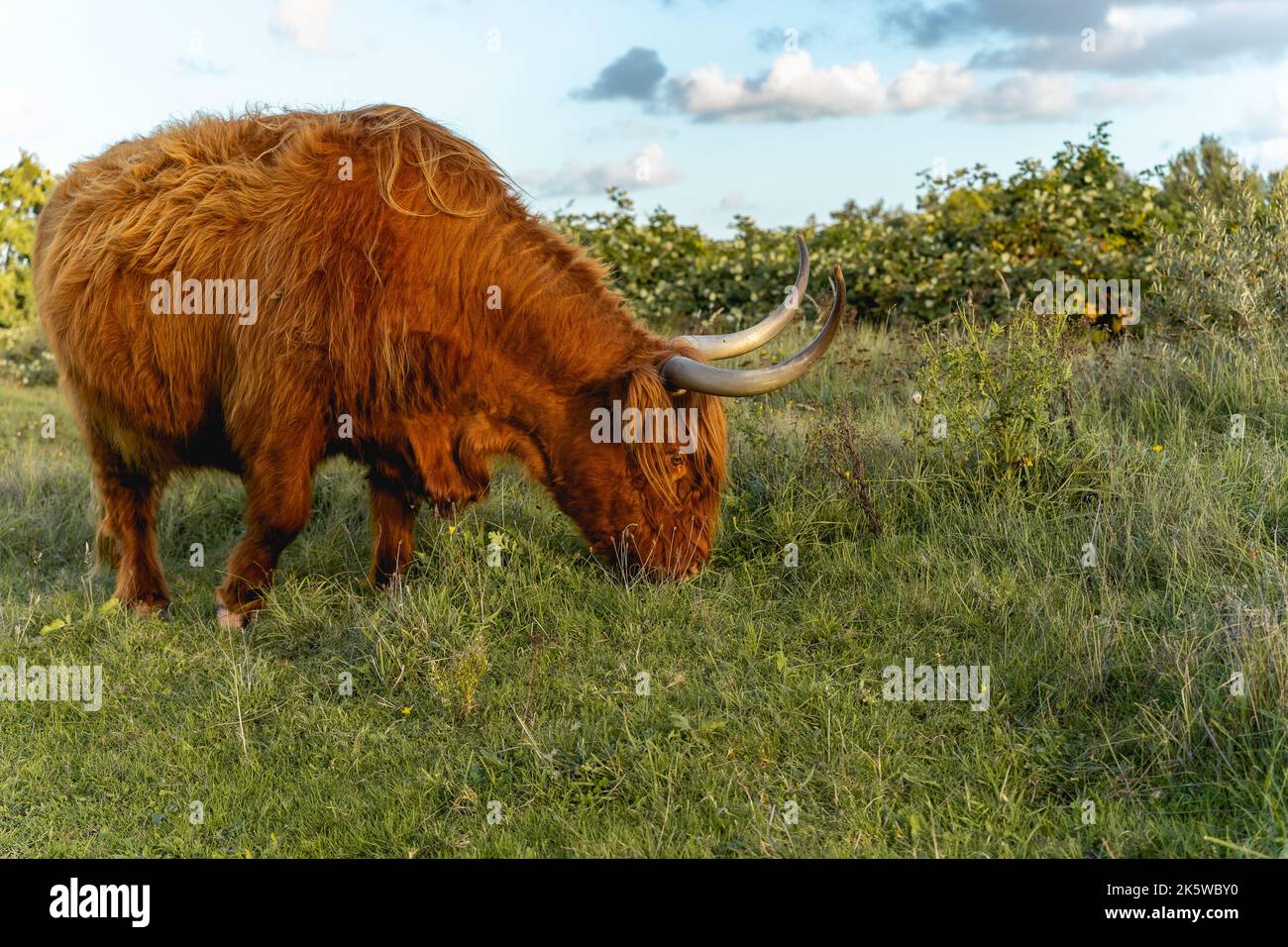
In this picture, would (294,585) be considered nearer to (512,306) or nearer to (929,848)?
(512,306)

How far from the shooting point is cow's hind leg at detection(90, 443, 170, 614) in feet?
18.9

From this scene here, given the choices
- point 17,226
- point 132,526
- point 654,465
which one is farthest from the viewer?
point 17,226

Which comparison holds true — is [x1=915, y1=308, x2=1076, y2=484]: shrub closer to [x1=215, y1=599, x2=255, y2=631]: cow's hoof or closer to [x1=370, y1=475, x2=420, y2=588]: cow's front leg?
[x1=370, y1=475, x2=420, y2=588]: cow's front leg

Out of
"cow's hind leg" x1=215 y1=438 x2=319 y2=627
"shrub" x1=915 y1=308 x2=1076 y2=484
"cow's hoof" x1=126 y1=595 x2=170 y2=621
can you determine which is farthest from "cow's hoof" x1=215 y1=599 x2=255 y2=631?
"shrub" x1=915 y1=308 x2=1076 y2=484

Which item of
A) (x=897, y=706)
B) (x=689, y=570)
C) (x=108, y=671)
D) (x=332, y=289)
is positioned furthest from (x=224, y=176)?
(x=897, y=706)

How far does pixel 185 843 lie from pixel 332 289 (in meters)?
2.33

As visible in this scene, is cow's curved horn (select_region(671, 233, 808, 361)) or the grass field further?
cow's curved horn (select_region(671, 233, 808, 361))

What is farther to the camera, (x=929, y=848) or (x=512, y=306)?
(x=512, y=306)

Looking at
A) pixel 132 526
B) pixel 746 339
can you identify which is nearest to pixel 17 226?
pixel 132 526

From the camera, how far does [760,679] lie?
418 centimetres

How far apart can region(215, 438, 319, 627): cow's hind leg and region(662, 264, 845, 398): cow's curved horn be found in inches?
65.0

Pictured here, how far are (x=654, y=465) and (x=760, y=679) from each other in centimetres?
116

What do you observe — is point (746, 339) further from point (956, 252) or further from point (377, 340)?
point (956, 252)

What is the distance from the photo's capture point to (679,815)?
3.42 m
